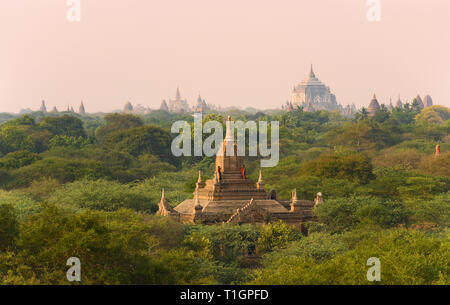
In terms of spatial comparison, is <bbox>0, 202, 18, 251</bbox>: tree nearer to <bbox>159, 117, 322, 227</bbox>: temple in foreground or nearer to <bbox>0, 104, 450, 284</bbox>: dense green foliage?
<bbox>0, 104, 450, 284</bbox>: dense green foliage

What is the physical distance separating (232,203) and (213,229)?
4481 millimetres

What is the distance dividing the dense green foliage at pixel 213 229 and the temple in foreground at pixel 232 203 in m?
1.55

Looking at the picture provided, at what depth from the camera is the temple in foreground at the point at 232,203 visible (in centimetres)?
5297

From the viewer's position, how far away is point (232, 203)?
5428cm

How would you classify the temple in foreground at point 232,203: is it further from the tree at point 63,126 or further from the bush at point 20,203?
the tree at point 63,126

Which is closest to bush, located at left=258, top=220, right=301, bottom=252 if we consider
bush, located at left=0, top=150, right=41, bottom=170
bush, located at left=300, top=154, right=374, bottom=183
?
bush, located at left=300, top=154, right=374, bottom=183

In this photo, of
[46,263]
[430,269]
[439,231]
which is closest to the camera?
[46,263]

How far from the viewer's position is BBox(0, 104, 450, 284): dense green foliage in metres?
37.9

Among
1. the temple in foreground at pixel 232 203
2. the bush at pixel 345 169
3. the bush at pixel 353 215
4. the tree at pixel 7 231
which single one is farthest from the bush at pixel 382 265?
the bush at pixel 345 169

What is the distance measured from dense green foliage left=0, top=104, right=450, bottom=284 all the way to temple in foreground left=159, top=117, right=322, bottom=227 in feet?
5.08
